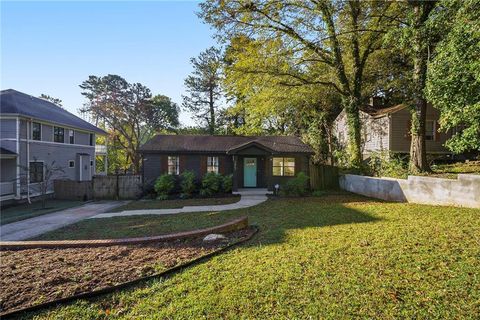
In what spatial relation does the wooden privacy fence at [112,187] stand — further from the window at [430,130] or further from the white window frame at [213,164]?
the window at [430,130]

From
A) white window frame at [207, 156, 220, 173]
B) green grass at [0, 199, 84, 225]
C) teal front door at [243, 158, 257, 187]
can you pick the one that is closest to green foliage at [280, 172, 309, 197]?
teal front door at [243, 158, 257, 187]

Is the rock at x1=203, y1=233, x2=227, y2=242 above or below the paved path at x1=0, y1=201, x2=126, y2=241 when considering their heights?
above

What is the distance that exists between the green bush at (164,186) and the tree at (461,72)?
41.7 feet

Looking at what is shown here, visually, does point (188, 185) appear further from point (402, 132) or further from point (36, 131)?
point (402, 132)

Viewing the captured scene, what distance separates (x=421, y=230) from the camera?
18.7 ft

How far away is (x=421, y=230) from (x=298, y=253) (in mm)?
3227

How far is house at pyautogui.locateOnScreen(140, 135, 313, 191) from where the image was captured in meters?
15.4

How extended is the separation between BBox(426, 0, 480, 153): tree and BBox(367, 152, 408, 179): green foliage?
3507 millimetres

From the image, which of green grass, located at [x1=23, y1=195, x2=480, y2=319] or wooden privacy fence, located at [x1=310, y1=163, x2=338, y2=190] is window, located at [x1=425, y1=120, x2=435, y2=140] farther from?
green grass, located at [x1=23, y1=195, x2=480, y2=319]

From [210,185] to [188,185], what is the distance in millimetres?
1263

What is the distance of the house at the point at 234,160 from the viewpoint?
50.6 ft

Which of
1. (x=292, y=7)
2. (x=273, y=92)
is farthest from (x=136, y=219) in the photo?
(x=292, y=7)

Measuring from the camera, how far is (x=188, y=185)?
14.4m

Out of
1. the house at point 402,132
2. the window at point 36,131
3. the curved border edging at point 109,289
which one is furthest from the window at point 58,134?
the house at point 402,132
